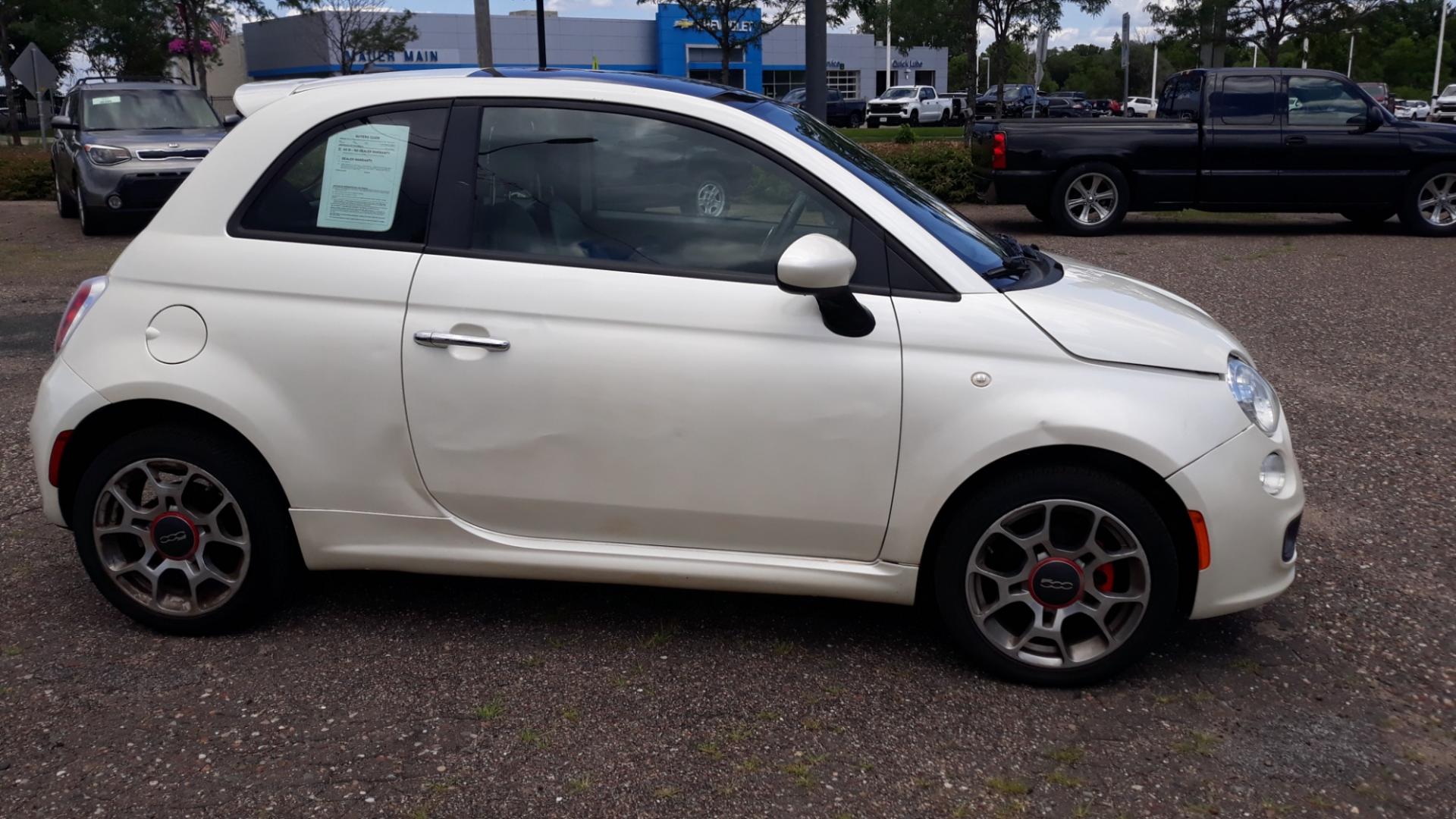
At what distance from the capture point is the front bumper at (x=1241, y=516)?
3.43 meters

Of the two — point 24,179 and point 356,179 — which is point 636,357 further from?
point 24,179

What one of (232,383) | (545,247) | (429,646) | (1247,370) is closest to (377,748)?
(429,646)

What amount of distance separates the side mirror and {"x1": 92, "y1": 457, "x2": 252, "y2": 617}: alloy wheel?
1.80 m

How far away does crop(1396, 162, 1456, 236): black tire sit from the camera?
13203mm

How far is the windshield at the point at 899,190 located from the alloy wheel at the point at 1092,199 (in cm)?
984

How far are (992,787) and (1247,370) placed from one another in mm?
1469

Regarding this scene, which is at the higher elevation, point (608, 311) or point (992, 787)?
point (608, 311)

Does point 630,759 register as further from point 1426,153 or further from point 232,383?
point 1426,153

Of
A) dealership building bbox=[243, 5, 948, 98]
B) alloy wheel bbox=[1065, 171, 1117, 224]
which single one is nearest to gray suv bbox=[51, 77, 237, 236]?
alloy wheel bbox=[1065, 171, 1117, 224]

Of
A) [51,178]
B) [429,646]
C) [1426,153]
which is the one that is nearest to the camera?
[429,646]

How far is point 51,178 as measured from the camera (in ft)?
65.4

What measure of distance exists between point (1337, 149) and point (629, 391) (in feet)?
38.9

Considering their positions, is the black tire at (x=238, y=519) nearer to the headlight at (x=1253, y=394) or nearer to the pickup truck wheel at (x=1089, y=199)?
the headlight at (x=1253, y=394)

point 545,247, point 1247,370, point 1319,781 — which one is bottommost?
point 1319,781
